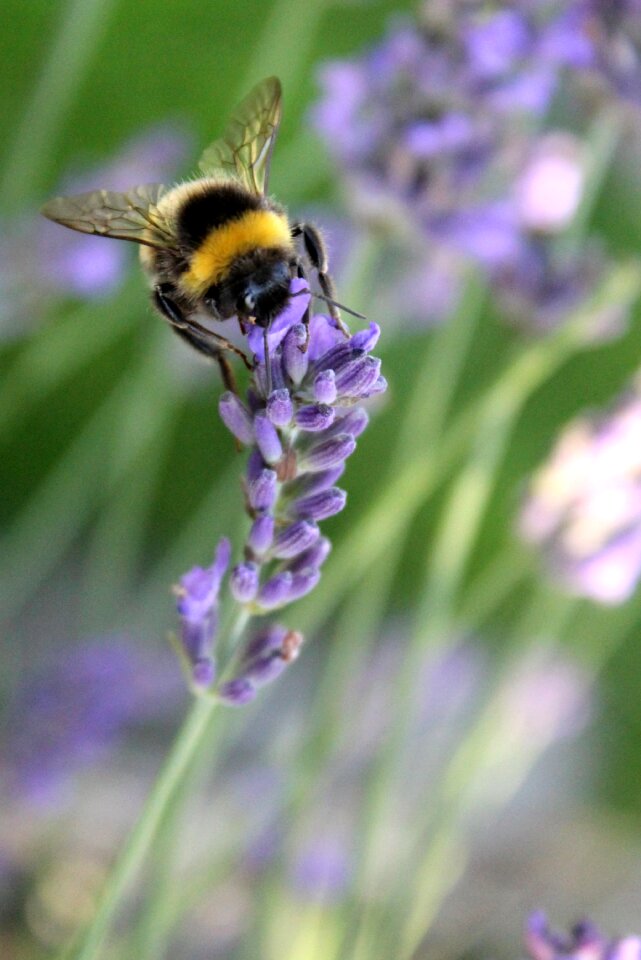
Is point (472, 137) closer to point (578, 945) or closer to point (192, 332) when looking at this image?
point (192, 332)

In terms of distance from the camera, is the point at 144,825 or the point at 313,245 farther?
the point at 313,245

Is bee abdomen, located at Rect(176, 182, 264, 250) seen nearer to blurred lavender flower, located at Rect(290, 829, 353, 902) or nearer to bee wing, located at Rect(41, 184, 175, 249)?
bee wing, located at Rect(41, 184, 175, 249)

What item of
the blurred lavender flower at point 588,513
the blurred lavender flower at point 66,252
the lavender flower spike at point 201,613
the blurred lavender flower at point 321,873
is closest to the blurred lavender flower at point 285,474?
the lavender flower spike at point 201,613

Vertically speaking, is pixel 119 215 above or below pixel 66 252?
below

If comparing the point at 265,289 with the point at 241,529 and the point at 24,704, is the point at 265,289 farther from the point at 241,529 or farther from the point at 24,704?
the point at 24,704

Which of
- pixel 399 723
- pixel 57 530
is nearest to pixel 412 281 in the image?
pixel 399 723

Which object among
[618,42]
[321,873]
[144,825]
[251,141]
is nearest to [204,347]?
[251,141]

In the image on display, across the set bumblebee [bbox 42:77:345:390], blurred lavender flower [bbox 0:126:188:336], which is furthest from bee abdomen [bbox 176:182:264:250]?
blurred lavender flower [bbox 0:126:188:336]
